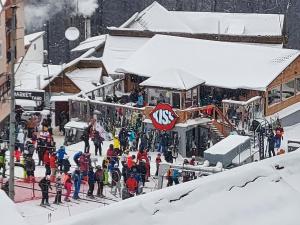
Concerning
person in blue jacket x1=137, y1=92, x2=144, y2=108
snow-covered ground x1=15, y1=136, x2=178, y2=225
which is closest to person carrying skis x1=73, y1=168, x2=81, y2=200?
snow-covered ground x1=15, y1=136, x2=178, y2=225

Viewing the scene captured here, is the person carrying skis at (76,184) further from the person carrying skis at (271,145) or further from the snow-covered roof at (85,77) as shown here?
the snow-covered roof at (85,77)

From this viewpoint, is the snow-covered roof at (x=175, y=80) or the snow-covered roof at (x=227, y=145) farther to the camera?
the snow-covered roof at (x=175, y=80)

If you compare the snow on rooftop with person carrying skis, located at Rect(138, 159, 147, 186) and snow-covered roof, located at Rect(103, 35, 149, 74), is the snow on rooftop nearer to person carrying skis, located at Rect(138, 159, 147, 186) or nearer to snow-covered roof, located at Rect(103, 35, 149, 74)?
snow-covered roof, located at Rect(103, 35, 149, 74)

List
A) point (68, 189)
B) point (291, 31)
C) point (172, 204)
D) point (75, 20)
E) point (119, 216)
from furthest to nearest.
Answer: point (291, 31)
point (75, 20)
point (68, 189)
point (172, 204)
point (119, 216)

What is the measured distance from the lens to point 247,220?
353cm

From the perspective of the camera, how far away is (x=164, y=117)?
90.1 feet

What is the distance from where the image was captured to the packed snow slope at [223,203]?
3.34m

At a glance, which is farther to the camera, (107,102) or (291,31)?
(291,31)

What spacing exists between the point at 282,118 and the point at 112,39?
49.5 ft

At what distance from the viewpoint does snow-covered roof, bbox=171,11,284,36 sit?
5119 centimetres

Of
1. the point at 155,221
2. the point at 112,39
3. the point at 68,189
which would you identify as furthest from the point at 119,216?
the point at 112,39

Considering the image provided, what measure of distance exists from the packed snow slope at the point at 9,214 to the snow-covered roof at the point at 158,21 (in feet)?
152

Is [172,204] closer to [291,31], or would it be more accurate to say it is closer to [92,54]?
[92,54]

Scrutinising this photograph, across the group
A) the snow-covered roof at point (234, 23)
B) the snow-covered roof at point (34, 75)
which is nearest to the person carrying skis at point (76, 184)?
the snow-covered roof at point (34, 75)
